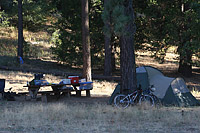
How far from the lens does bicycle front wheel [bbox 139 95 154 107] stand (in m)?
12.9

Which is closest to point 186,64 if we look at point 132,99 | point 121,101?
point 132,99

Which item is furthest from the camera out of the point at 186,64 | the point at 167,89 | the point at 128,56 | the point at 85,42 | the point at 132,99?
the point at 186,64

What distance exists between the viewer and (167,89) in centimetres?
1456

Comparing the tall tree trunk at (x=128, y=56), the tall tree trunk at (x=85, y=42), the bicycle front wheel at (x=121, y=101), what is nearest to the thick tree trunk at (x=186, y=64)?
the tall tree trunk at (x=85, y=42)

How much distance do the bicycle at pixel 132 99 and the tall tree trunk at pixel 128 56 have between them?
43 cm

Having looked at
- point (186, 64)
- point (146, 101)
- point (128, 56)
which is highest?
point (128, 56)

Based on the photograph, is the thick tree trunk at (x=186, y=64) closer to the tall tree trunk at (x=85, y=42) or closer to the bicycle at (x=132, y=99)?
the tall tree trunk at (x=85, y=42)

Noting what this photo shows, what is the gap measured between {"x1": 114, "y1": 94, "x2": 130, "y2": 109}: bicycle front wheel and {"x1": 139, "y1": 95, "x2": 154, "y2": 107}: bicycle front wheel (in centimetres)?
55

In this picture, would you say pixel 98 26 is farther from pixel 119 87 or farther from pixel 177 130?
pixel 177 130

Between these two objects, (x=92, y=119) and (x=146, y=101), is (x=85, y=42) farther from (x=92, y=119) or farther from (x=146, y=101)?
(x=92, y=119)

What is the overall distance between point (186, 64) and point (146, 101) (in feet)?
53.4

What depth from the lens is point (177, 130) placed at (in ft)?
30.2

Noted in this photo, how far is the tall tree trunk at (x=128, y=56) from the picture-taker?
1358cm

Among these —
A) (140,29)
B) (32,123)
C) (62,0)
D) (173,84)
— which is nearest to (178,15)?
(140,29)
